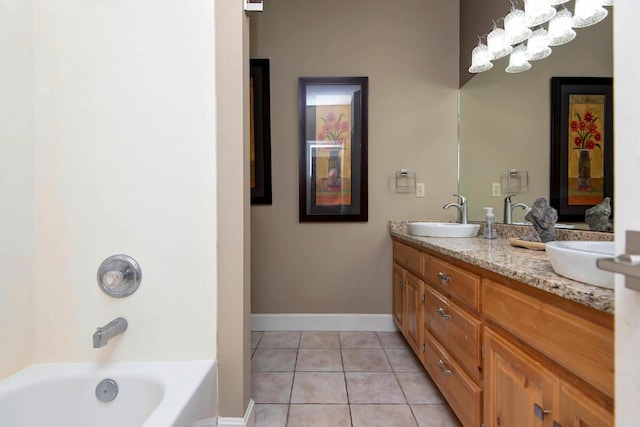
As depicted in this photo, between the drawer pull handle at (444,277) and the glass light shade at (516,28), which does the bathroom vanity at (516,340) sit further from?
the glass light shade at (516,28)

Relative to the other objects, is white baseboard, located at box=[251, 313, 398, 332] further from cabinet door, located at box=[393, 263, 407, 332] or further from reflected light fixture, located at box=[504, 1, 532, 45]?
reflected light fixture, located at box=[504, 1, 532, 45]

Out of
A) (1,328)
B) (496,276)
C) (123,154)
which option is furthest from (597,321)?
(1,328)

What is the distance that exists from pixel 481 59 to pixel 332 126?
1.10 meters

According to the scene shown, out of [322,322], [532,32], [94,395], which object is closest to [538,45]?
[532,32]

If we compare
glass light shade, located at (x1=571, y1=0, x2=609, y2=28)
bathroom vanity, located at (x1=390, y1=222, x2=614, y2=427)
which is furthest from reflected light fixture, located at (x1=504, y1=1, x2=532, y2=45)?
bathroom vanity, located at (x1=390, y1=222, x2=614, y2=427)

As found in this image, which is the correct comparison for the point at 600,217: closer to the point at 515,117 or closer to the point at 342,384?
the point at 515,117

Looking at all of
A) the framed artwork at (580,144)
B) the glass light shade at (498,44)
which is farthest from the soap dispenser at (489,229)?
the glass light shade at (498,44)

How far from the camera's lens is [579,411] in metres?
0.62

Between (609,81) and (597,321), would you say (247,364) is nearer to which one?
(597,321)

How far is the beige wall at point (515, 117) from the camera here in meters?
1.23

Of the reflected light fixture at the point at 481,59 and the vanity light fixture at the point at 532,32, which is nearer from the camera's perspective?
Result: the vanity light fixture at the point at 532,32

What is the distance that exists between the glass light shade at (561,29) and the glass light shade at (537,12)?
0.11ft

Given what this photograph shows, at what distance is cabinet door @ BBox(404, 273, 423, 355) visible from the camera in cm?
162

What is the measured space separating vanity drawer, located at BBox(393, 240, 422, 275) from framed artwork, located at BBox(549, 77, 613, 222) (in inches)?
28.4
